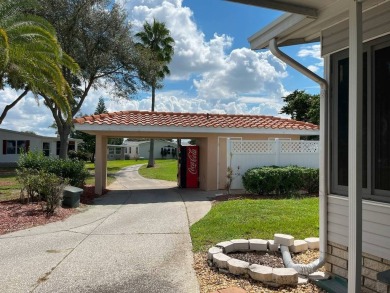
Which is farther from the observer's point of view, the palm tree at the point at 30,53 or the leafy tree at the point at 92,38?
the leafy tree at the point at 92,38

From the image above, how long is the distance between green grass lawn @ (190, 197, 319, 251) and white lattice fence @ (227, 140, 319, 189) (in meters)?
3.97

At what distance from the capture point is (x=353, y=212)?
2.87m

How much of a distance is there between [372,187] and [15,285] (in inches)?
171

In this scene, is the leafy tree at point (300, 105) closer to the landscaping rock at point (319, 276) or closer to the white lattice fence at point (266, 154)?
the white lattice fence at point (266, 154)

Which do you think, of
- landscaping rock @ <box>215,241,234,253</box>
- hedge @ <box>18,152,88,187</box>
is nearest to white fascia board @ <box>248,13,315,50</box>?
landscaping rock @ <box>215,241,234,253</box>

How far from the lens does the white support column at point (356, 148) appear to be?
281 cm

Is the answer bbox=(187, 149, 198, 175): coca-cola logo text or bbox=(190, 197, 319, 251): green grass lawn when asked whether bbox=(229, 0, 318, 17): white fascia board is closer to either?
bbox=(190, 197, 319, 251): green grass lawn

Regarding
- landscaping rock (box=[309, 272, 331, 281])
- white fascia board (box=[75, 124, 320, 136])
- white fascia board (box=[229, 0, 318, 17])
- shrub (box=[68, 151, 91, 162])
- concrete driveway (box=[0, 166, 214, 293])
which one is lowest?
concrete driveway (box=[0, 166, 214, 293])

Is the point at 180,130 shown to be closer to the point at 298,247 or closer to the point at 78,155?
the point at 298,247

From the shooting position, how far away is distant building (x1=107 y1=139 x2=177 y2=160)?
58594 millimetres

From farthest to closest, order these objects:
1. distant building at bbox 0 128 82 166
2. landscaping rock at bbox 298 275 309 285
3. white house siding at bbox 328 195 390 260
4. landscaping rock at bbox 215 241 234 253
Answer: distant building at bbox 0 128 82 166, landscaping rock at bbox 215 241 234 253, landscaping rock at bbox 298 275 309 285, white house siding at bbox 328 195 390 260

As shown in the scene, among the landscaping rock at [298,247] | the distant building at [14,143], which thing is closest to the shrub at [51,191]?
the landscaping rock at [298,247]

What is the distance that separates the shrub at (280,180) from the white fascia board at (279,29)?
8095 millimetres

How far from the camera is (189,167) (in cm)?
1642
